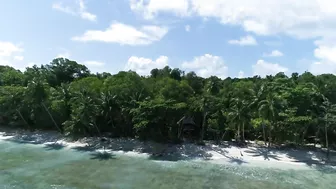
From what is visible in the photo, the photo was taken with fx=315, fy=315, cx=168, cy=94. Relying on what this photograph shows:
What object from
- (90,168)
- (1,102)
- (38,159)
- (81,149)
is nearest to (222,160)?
(90,168)

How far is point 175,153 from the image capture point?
153 ft

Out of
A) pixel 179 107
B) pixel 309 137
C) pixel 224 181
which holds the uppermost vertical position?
pixel 179 107

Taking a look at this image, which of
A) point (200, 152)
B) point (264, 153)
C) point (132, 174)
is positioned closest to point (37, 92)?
point (132, 174)

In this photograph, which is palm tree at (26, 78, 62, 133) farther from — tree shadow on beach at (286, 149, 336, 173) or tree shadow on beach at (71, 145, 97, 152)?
tree shadow on beach at (286, 149, 336, 173)

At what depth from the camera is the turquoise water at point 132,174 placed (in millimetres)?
33250

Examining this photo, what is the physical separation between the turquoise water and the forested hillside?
7.08 m

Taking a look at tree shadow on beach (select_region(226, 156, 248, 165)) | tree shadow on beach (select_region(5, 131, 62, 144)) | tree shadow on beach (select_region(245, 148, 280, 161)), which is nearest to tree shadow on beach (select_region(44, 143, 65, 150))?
tree shadow on beach (select_region(5, 131, 62, 144))

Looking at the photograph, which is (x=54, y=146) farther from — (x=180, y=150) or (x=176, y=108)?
(x=176, y=108)

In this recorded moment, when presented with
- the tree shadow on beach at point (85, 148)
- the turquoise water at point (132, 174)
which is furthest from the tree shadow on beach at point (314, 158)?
the tree shadow on beach at point (85, 148)

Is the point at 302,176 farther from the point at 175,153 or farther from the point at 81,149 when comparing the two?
the point at 81,149

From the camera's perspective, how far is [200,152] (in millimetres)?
46344

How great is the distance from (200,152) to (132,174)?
12.9m

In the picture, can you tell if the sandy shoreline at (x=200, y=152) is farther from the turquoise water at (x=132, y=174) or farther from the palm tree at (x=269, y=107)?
the palm tree at (x=269, y=107)

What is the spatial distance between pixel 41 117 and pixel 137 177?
30.6 meters
